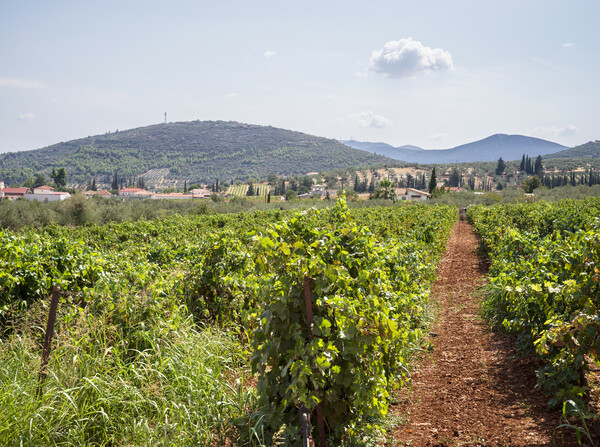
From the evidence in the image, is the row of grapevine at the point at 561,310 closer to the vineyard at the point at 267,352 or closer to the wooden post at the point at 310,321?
the vineyard at the point at 267,352

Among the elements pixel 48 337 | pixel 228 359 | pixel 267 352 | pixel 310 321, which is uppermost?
pixel 310 321

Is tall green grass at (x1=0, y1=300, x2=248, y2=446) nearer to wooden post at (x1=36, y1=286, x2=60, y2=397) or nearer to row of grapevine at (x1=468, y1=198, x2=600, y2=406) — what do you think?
wooden post at (x1=36, y1=286, x2=60, y2=397)

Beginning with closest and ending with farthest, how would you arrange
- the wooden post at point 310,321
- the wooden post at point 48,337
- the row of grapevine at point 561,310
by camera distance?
the wooden post at point 310,321, the row of grapevine at point 561,310, the wooden post at point 48,337

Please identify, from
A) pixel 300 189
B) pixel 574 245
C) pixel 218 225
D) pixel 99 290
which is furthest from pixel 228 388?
pixel 300 189

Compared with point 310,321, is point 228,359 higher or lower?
lower

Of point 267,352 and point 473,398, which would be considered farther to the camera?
point 473,398

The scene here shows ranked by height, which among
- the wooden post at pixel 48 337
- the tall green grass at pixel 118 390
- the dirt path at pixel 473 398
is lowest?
the dirt path at pixel 473 398

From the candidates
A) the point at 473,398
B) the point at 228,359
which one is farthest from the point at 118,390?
the point at 473,398

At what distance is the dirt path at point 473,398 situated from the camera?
3469 mm

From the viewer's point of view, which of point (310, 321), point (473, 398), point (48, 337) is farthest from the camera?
point (473, 398)

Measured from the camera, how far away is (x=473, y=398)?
13.9 feet

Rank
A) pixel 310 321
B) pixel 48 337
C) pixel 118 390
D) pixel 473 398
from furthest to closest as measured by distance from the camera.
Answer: pixel 473 398 → pixel 118 390 → pixel 48 337 → pixel 310 321

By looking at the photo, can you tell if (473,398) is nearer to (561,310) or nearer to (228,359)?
(561,310)

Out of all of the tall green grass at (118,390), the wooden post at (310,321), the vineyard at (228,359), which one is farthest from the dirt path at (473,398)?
the tall green grass at (118,390)
